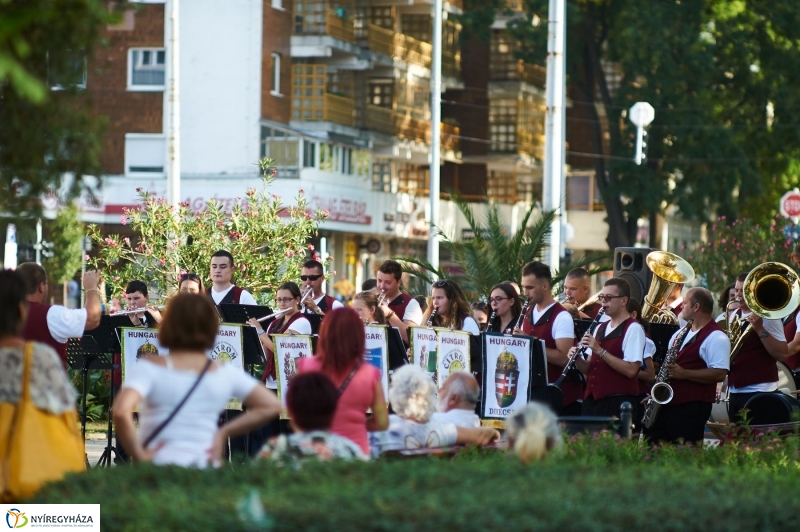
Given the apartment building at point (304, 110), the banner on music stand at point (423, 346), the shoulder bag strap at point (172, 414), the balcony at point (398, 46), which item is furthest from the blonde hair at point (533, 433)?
the balcony at point (398, 46)

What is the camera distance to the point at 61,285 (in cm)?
4609

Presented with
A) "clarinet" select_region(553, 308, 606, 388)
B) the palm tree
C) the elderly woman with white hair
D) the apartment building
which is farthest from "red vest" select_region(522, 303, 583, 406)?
the apartment building

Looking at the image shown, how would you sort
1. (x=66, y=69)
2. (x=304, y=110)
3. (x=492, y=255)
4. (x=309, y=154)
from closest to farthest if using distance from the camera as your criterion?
(x=66, y=69)
(x=492, y=255)
(x=309, y=154)
(x=304, y=110)

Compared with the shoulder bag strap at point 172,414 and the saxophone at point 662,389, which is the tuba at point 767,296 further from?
the shoulder bag strap at point 172,414

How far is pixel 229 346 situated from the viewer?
503 inches

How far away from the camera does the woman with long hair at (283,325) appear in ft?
42.2

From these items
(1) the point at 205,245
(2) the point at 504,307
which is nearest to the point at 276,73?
(1) the point at 205,245

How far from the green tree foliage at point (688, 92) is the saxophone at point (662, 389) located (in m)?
32.1

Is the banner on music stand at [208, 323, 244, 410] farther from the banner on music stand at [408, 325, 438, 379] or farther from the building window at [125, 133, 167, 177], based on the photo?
the building window at [125, 133, 167, 177]

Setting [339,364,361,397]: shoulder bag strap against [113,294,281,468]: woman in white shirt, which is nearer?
[113,294,281,468]: woman in white shirt

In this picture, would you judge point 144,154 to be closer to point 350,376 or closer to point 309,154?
point 309,154

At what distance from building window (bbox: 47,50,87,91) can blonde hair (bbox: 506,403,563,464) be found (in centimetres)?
269

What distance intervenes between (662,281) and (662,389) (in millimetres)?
3393

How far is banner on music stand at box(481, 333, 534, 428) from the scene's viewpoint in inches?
464
